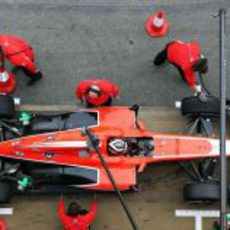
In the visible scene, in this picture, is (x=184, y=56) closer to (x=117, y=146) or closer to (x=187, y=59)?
(x=187, y=59)

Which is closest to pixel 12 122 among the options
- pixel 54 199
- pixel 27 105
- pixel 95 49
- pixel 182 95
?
pixel 27 105

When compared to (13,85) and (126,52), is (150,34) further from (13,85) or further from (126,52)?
(13,85)

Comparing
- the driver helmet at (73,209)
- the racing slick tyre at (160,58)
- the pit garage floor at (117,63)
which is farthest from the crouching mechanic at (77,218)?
the racing slick tyre at (160,58)

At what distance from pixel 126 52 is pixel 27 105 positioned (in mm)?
1620

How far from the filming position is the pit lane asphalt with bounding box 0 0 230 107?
29.0 ft

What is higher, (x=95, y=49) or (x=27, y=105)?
(x=95, y=49)

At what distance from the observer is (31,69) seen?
328 inches

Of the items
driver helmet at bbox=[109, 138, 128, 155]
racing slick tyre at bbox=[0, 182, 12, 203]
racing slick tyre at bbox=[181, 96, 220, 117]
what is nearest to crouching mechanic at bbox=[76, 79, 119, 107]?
driver helmet at bbox=[109, 138, 128, 155]

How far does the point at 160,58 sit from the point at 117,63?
0.67 meters

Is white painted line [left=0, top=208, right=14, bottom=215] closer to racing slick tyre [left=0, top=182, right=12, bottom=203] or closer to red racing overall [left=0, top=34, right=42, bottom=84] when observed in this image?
racing slick tyre [left=0, top=182, right=12, bottom=203]

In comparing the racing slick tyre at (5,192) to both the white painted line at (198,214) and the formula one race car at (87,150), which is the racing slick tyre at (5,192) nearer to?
the formula one race car at (87,150)

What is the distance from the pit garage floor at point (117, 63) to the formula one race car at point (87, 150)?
0.58 m

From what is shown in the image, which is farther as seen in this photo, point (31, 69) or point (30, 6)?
point (30, 6)

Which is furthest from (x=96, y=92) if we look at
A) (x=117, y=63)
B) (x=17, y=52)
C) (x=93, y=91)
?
(x=117, y=63)
